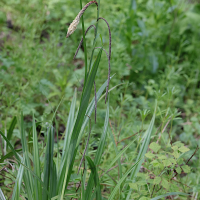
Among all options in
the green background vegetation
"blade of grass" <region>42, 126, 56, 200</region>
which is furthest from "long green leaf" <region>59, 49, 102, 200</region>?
the green background vegetation

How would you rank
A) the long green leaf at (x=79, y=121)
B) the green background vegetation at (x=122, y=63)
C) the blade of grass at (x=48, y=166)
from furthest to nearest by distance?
1. the green background vegetation at (x=122, y=63)
2. the blade of grass at (x=48, y=166)
3. the long green leaf at (x=79, y=121)

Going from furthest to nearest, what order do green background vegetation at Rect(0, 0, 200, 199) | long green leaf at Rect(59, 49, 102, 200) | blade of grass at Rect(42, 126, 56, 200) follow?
green background vegetation at Rect(0, 0, 200, 199), blade of grass at Rect(42, 126, 56, 200), long green leaf at Rect(59, 49, 102, 200)

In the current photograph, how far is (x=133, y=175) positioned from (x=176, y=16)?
9.65 ft

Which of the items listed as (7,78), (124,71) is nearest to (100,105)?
(124,71)

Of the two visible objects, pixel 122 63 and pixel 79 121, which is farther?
pixel 122 63

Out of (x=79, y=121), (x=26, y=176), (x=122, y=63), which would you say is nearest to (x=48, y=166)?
(x=26, y=176)

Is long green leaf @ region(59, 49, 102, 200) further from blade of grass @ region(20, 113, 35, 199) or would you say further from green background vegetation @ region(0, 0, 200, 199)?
green background vegetation @ region(0, 0, 200, 199)

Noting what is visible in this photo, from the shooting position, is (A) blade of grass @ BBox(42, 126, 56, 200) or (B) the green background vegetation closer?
(A) blade of grass @ BBox(42, 126, 56, 200)

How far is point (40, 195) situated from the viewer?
1.01 metres

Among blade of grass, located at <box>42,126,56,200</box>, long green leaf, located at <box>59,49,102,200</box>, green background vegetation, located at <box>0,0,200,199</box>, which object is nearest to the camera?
long green leaf, located at <box>59,49,102,200</box>

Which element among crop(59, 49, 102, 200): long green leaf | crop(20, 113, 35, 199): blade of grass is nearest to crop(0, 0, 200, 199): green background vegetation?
crop(20, 113, 35, 199): blade of grass

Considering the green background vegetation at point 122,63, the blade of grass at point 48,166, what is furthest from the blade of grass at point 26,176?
→ the green background vegetation at point 122,63

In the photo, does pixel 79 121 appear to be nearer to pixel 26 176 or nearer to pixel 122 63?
pixel 26 176

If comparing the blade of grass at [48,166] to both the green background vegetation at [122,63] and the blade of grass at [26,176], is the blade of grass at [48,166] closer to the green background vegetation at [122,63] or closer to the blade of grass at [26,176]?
the blade of grass at [26,176]
